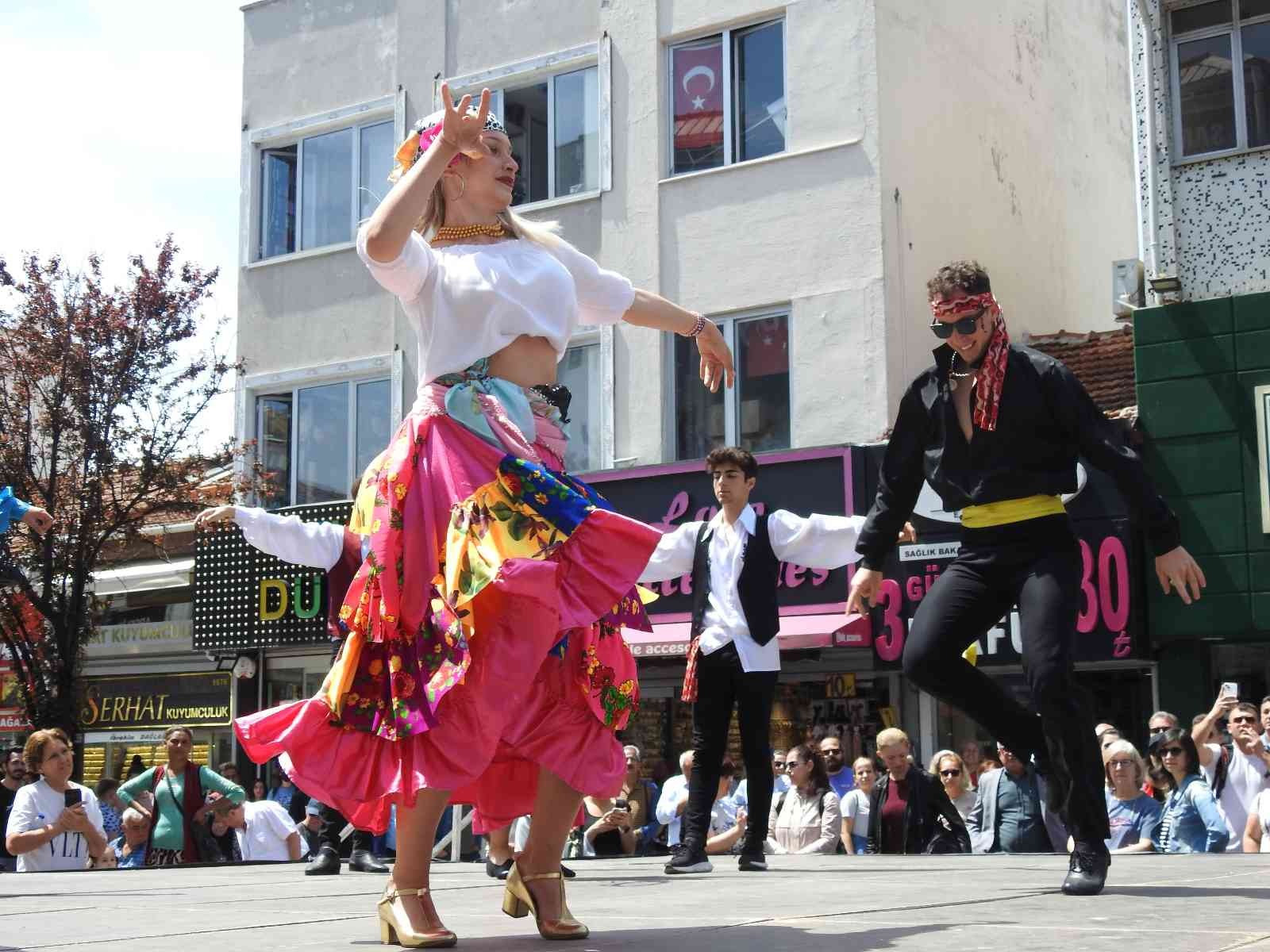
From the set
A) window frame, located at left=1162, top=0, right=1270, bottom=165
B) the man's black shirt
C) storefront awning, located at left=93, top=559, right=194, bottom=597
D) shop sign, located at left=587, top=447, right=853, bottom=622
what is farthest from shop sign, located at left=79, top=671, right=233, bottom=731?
the man's black shirt

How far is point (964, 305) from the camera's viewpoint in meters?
5.23

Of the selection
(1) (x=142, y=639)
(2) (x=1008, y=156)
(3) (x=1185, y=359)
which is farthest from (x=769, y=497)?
(1) (x=142, y=639)

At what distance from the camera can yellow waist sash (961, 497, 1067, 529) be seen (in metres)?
5.05

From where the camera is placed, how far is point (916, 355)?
18.3m

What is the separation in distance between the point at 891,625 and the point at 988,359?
40.4 feet

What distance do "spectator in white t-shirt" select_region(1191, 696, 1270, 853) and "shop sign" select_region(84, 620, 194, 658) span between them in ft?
54.5

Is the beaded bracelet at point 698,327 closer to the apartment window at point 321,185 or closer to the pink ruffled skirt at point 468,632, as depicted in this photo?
the pink ruffled skirt at point 468,632

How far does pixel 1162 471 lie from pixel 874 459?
2941 mm

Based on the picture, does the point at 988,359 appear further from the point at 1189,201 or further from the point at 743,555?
the point at 1189,201

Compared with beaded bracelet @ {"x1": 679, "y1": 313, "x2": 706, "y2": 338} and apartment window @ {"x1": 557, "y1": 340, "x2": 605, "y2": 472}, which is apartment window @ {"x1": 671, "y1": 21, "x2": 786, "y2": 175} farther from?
beaded bracelet @ {"x1": 679, "y1": 313, "x2": 706, "y2": 338}

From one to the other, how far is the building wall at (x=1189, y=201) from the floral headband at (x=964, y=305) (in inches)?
450

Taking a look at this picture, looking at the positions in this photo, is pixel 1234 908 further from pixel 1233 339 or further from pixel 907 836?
pixel 1233 339

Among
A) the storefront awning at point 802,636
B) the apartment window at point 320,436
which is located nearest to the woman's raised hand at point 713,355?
the storefront awning at point 802,636

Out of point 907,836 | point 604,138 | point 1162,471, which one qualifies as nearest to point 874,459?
point 1162,471
